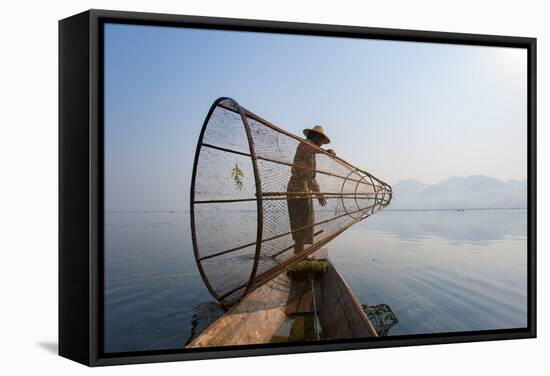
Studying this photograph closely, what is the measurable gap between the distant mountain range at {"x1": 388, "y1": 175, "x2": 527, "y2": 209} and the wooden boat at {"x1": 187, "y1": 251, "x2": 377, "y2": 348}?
72 cm

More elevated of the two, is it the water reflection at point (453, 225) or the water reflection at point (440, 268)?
the water reflection at point (453, 225)

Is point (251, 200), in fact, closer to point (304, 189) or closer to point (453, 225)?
point (304, 189)

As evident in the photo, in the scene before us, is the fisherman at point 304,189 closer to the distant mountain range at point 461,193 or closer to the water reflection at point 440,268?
the water reflection at point 440,268

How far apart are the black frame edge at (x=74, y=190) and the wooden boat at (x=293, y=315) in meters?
0.71

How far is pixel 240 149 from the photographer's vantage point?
5543 millimetres

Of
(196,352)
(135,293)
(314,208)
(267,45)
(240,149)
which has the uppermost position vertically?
(267,45)

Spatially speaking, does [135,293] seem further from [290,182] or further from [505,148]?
[505,148]

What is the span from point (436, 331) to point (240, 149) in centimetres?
181

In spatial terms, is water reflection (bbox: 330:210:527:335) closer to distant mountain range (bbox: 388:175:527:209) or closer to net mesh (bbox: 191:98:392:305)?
distant mountain range (bbox: 388:175:527:209)

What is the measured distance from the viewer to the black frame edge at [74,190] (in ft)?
15.4

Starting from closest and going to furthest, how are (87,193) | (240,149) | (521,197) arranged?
(87,193)
(240,149)
(521,197)

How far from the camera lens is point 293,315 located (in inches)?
228

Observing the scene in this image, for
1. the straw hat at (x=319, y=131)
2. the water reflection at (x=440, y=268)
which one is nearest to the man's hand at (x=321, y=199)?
the water reflection at (x=440, y=268)

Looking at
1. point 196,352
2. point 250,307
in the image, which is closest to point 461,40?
point 250,307
